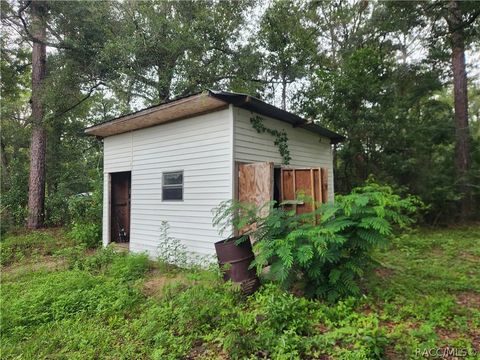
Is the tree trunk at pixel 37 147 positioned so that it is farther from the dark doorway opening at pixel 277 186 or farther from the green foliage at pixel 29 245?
the dark doorway opening at pixel 277 186

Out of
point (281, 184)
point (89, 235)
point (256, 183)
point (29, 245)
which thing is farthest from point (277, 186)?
point (29, 245)

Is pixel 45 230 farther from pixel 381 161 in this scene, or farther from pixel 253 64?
pixel 381 161

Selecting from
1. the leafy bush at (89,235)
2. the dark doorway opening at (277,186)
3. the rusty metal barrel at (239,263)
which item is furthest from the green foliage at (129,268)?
the dark doorway opening at (277,186)

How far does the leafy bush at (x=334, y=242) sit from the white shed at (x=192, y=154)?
178 centimetres

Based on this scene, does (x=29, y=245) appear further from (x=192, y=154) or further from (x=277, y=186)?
(x=277, y=186)

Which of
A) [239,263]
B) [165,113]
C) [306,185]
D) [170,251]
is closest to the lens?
[239,263]

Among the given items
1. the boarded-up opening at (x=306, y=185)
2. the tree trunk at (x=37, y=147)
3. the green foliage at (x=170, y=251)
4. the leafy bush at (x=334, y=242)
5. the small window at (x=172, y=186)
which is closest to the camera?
the leafy bush at (x=334, y=242)

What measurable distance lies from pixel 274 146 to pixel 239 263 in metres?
3.03

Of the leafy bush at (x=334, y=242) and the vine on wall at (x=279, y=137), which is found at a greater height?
the vine on wall at (x=279, y=137)

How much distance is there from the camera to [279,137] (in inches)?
249

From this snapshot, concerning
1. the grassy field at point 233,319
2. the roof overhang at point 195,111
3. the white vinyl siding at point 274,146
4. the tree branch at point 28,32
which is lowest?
the grassy field at point 233,319

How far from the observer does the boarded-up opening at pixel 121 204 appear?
8.06m

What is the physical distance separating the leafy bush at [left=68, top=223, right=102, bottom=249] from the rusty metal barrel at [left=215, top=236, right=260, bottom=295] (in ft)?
18.1

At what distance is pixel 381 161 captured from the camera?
936 centimetres
